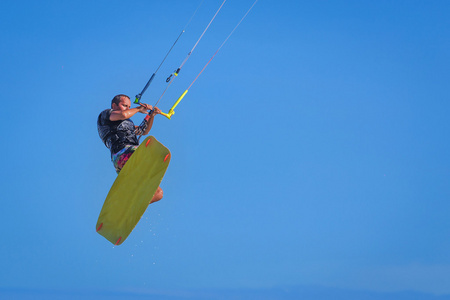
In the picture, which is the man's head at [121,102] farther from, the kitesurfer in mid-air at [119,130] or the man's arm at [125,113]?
the man's arm at [125,113]

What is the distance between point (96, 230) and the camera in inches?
345

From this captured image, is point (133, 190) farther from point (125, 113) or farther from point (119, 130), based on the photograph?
point (125, 113)

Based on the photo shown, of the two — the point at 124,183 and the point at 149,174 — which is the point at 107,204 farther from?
the point at 149,174

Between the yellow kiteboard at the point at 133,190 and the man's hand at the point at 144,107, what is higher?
the man's hand at the point at 144,107

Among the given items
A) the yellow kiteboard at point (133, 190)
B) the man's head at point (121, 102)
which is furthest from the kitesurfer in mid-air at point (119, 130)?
the yellow kiteboard at point (133, 190)

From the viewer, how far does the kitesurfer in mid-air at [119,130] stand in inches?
326

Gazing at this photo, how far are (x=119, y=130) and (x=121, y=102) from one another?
13.8 inches

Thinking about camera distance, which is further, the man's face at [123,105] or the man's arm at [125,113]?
the man's face at [123,105]

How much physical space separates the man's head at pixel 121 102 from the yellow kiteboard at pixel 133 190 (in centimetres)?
55

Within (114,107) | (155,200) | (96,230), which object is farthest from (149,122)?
(96,230)

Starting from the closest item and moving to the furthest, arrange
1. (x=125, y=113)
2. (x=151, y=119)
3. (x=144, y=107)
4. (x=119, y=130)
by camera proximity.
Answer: (x=125, y=113)
(x=144, y=107)
(x=119, y=130)
(x=151, y=119)

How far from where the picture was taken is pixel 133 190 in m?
8.34

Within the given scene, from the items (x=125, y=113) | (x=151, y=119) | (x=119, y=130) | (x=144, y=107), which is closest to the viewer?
(x=125, y=113)

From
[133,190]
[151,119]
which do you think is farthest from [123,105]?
[133,190]
